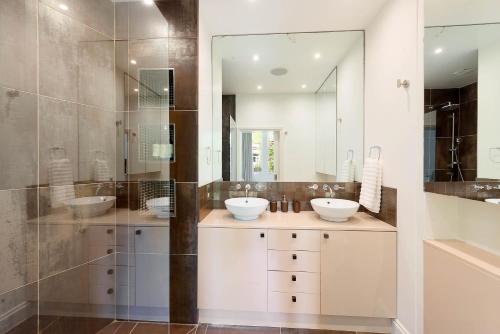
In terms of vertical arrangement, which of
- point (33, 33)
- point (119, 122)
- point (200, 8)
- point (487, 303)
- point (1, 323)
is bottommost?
point (1, 323)

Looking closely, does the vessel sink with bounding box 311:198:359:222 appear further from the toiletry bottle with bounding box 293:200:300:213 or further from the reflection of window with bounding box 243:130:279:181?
the reflection of window with bounding box 243:130:279:181

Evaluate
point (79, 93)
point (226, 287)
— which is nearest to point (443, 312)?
point (226, 287)

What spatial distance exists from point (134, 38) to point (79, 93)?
64 centimetres

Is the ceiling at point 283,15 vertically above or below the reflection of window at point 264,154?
above

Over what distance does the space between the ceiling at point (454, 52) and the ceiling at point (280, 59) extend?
1048 mm

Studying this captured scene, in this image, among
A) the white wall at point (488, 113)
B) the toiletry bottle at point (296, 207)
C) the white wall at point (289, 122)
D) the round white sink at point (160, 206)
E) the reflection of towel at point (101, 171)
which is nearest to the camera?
the white wall at point (488, 113)

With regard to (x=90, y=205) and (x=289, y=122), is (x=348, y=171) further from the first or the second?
(x=90, y=205)

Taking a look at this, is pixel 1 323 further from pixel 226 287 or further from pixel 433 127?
pixel 433 127

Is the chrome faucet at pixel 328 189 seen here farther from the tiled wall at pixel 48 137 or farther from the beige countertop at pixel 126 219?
the tiled wall at pixel 48 137

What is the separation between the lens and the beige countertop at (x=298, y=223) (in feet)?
5.68

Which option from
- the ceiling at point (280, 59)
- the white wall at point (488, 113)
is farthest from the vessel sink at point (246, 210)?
the white wall at point (488, 113)

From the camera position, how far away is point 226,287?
1771mm

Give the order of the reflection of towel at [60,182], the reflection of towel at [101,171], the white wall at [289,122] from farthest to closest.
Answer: the white wall at [289,122]
the reflection of towel at [101,171]
the reflection of towel at [60,182]

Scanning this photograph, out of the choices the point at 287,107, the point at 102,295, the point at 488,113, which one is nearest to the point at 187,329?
the point at 102,295
